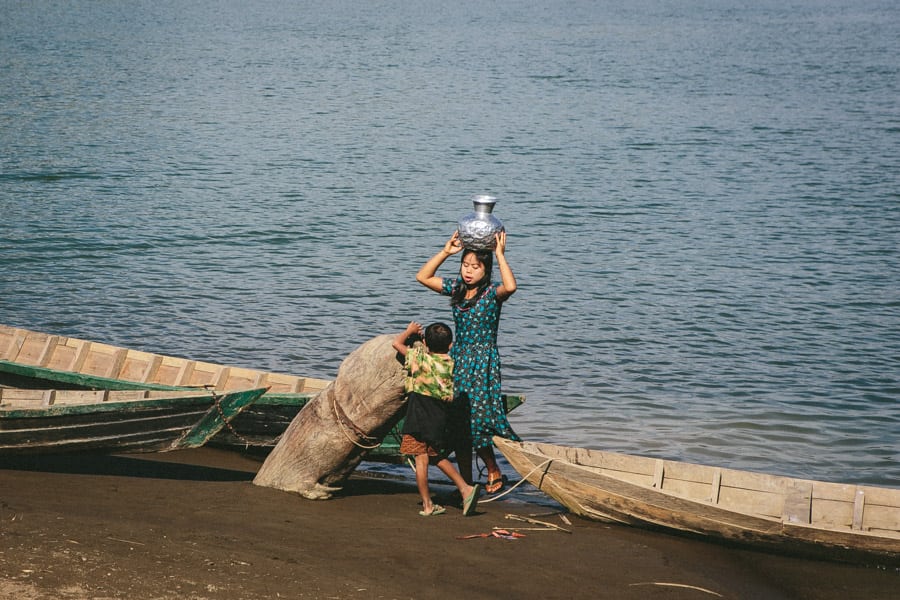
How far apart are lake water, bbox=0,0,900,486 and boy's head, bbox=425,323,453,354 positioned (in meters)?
3.93

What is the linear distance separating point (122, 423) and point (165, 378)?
227 centimetres

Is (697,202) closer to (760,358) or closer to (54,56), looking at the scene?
(760,358)

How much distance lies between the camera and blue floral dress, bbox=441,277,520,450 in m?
7.20

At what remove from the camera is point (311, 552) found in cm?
615

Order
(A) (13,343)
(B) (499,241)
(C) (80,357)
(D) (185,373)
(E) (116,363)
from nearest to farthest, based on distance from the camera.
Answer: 1. (B) (499,241)
2. (D) (185,373)
3. (E) (116,363)
4. (C) (80,357)
5. (A) (13,343)

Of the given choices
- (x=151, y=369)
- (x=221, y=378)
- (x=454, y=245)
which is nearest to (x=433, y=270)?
(x=454, y=245)

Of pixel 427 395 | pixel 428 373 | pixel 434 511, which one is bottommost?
pixel 434 511

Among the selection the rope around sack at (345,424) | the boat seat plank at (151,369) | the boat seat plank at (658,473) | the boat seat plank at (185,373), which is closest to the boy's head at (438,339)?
the rope around sack at (345,424)

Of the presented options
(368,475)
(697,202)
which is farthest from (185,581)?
(697,202)

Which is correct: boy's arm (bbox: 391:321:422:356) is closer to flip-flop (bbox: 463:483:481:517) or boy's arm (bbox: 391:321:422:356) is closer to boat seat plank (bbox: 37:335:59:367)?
flip-flop (bbox: 463:483:481:517)

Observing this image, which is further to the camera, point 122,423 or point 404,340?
point 122,423

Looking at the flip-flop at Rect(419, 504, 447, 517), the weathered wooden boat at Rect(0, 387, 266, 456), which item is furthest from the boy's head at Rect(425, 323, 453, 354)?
the weathered wooden boat at Rect(0, 387, 266, 456)

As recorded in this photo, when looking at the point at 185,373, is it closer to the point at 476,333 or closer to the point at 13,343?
the point at 13,343

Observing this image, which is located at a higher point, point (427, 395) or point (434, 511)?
point (427, 395)
